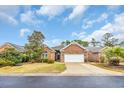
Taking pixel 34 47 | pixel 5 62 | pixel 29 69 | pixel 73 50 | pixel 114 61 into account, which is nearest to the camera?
pixel 29 69

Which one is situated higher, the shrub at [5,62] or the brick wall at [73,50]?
the brick wall at [73,50]

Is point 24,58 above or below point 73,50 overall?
below

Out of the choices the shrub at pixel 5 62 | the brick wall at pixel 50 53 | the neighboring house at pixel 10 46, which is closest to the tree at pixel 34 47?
the neighboring house at pixel 10 46

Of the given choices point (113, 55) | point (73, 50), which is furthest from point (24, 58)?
point (113, 55)

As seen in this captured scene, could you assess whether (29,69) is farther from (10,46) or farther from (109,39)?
(109,39)

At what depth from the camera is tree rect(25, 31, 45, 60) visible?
915 inches

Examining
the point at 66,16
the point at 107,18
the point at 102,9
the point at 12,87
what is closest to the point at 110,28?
the point at 107,18

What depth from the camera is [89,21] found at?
20.6m

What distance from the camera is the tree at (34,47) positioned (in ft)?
76.2

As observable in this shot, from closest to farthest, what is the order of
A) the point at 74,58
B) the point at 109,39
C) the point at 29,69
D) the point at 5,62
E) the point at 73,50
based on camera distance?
the point at 29,69, the point at 5,62, the point at 109,39, the point at 74,58, the point at 73,50

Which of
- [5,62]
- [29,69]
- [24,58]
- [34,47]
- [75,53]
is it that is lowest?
[29,69]

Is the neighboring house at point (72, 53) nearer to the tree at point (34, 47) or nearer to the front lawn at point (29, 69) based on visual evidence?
the tree at point (34, 47)

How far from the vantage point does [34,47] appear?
81.6 ft

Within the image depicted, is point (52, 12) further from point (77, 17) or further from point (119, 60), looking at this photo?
point (119, 60)
